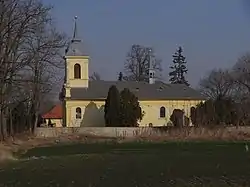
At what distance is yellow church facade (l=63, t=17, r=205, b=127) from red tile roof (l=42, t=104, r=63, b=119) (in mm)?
25214

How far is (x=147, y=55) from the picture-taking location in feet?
323

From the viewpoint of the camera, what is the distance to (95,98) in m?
88.2

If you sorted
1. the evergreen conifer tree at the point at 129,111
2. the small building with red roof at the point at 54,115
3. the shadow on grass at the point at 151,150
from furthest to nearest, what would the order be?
the small building with red roof at the point at 54,115, the evergreen conifer tree at the point at 129,111, the shadow on grass at the point at 151,150

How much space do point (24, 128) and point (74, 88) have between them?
25.6m

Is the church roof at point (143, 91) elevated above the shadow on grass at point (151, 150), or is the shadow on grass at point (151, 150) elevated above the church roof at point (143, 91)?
the church roof at point (143, 91)

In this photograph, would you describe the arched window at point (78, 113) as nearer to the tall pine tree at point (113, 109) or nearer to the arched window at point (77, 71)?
Answer: the arched window at point (77, 71)

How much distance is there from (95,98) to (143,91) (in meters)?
8.13

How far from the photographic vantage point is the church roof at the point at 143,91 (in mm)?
88500

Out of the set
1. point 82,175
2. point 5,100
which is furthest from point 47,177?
point 5,100

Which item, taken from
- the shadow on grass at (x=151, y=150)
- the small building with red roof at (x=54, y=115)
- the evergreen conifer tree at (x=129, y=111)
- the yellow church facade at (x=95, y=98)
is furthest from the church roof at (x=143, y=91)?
the shadow on grass at (x=151, y=150)

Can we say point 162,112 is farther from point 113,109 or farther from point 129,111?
point 113,109

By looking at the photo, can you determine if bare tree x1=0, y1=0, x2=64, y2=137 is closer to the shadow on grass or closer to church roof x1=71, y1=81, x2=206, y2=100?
the shadow on grass

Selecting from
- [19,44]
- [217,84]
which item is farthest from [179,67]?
[19,44]

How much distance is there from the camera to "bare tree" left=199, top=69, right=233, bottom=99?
348ft
